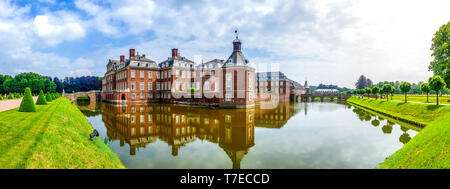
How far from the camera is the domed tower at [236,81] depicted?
32.7 m

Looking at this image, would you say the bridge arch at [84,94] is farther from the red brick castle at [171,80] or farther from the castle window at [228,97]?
the castle window at [228,97]

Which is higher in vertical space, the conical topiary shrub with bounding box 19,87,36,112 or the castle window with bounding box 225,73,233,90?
the castle window with bounding box 225,73,233,90

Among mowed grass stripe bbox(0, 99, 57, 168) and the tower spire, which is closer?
mowed grass stripe bbox(0, 99, 57, 168)

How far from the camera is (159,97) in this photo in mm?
48125

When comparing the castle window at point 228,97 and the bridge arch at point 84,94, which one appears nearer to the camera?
the castle window at point 228,97

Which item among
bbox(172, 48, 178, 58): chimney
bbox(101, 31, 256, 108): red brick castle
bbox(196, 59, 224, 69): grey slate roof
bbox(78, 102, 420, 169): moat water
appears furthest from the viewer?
bbox(172, 48, 178, 58): chimney

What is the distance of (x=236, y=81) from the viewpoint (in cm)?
3291

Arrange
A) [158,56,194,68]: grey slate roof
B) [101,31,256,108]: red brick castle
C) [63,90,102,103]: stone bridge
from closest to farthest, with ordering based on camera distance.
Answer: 1. [101,31,256,108]: red brick castle
2. [158,56,194,68]: grey slate roof
3. [63,90,102,103]: stone bridge

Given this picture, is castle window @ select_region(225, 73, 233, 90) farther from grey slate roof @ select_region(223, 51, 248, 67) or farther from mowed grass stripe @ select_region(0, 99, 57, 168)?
mowed grass stripe @ select_region(0, 99, 57, 168)

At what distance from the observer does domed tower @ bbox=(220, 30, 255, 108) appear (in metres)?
32.7

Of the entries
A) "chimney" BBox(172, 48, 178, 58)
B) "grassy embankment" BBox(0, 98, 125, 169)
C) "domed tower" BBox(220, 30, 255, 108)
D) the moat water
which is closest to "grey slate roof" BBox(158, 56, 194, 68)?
"chimney" BBox(172, 48, 178, 58)

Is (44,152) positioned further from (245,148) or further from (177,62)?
(177,62)

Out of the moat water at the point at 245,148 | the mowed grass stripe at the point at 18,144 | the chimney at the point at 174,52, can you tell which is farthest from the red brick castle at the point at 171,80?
the mowed grass stripe at the point at 18,144
